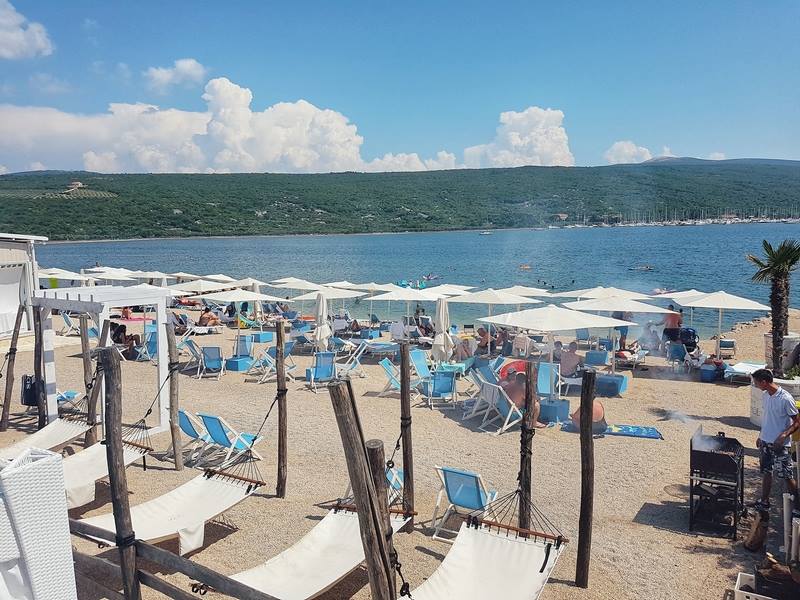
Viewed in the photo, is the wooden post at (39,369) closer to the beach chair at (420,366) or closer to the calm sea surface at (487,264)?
the beach chair at (420,366)

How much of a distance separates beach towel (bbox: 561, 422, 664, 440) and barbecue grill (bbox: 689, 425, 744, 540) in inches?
98.4

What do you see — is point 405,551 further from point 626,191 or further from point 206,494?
point 626,191

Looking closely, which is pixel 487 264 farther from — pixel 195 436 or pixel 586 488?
pixel 586 488

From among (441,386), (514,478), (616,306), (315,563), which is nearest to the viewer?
(315,563)

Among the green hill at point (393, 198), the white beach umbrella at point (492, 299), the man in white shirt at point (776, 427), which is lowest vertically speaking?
the man in white shirt at point (776, 427)

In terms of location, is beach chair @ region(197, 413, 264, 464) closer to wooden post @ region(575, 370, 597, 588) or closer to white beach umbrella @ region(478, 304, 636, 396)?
wooden post @ region(575, 370, 597, 588)

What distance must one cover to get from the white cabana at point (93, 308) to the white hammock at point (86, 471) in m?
1.44

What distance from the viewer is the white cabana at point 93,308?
8.34 m

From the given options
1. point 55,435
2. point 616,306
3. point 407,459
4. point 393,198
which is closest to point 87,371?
point 55,435

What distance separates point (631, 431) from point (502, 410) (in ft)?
5.86

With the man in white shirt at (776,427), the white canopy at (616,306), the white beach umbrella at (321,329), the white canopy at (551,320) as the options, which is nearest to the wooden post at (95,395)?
the white beach umbrella at (321,329)

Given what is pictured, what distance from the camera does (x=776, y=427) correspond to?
19.2 ft

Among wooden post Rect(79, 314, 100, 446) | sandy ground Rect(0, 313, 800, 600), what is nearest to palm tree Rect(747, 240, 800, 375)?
sandy ground Rect(0, 313, 800, 600)

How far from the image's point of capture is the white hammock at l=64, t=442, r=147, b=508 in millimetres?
6164
